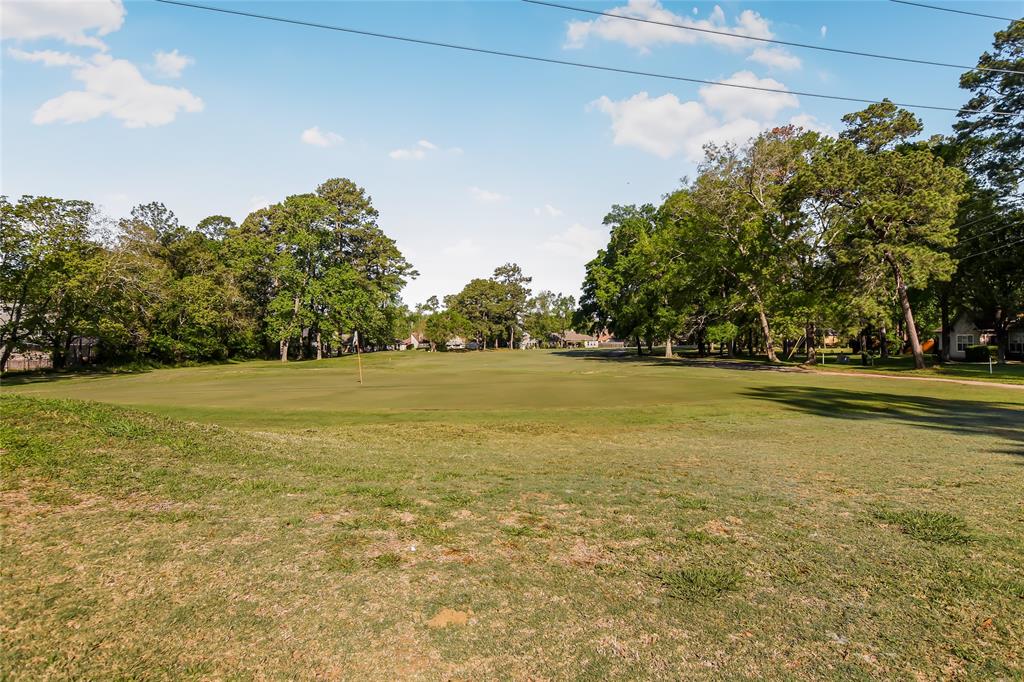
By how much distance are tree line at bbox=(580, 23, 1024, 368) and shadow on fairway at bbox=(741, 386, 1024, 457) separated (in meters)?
19.9

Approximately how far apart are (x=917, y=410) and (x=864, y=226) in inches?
1064

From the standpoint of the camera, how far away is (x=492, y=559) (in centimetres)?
490

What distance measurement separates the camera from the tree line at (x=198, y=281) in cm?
4018

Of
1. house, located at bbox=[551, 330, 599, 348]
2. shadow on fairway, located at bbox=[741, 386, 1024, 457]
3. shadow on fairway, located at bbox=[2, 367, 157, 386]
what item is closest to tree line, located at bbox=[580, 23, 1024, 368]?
shadow on fairway, located at bbox=[741, 386, 1024, 457]

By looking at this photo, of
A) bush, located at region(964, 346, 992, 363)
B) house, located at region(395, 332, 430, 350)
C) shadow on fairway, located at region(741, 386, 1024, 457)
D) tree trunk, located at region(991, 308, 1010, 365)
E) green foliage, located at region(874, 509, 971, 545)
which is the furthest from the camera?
house, located at region(395, 332, 430, 350)

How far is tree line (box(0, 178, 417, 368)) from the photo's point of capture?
40.2 meters

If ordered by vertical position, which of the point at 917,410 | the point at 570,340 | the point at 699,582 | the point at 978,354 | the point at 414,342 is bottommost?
the point at 917,410

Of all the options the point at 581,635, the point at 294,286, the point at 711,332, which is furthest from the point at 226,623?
the point at 294,286

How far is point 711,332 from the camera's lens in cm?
5338

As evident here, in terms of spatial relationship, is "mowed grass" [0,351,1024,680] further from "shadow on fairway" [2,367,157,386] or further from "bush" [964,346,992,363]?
"bush" [964,346,992,363]

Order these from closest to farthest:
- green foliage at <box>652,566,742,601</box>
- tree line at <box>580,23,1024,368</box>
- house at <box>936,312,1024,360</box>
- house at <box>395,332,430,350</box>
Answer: green foliage at <box>652,566,742,601</box> → tree line at <box>580,23,1024,368</box> → house at <box>936,312,1024,360</box> → house at <box>395,332,430,350</box>

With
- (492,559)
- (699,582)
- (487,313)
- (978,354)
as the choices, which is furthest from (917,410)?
(487,313)

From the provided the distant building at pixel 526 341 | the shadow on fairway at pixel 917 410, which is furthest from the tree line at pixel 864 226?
the distant building at pixel 526 341

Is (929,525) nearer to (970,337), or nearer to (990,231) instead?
(990,231)
